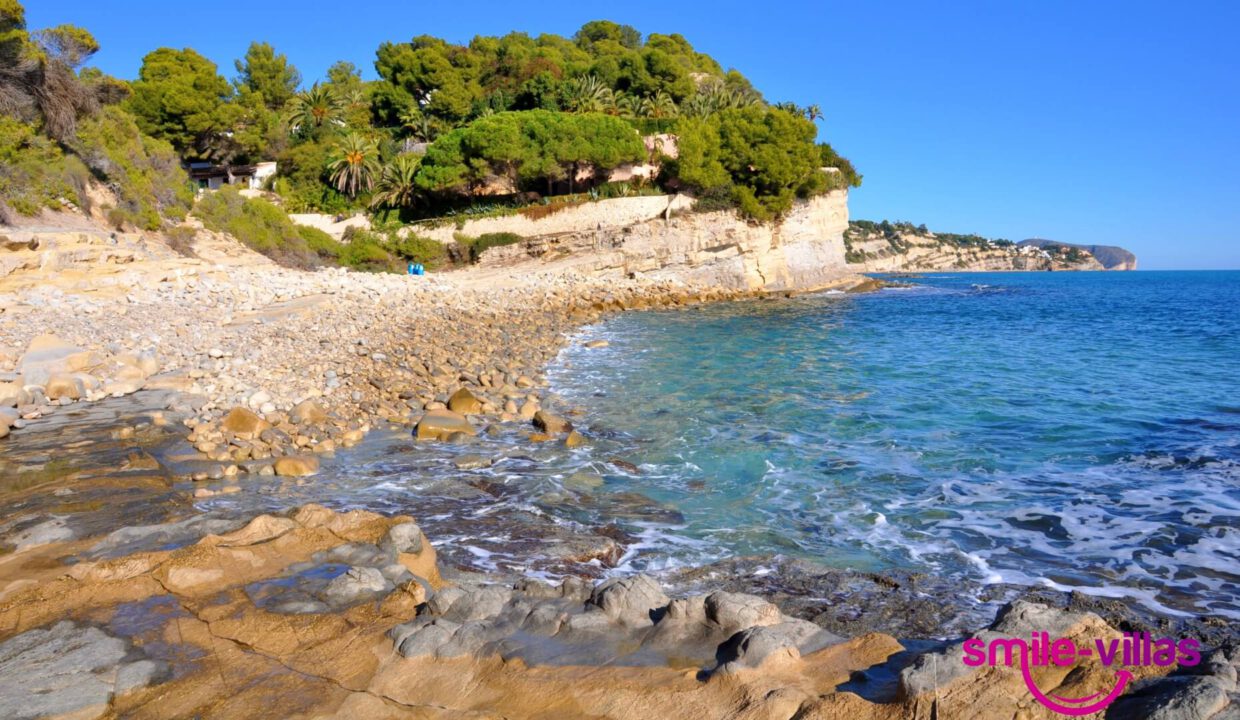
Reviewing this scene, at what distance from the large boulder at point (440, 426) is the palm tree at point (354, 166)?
109 ft

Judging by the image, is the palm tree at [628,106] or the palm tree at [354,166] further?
the palm tree at [628,106]

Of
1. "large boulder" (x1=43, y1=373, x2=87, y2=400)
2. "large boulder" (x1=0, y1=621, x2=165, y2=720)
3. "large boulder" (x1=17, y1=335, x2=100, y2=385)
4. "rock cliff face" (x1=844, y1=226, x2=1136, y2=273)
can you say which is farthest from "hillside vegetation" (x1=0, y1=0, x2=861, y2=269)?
"rock cliff face" (x1=844, y1=226, x2=1136, y2=273)

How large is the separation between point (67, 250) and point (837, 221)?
37841mm

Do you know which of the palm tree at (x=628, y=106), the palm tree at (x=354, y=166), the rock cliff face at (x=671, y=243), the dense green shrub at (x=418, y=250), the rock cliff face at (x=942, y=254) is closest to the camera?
the dense green shrub at (x=418, y=250)

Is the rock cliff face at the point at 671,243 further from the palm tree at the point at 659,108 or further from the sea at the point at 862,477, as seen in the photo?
the sea at the point at 862,477

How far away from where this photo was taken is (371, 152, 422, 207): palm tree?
39.3 metres

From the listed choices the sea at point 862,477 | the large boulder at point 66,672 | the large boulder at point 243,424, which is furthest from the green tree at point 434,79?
the large boulder at point 66,672

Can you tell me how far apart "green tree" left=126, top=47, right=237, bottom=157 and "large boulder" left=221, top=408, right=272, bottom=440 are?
37.2 metres

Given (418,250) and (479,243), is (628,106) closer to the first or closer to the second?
(479,243)

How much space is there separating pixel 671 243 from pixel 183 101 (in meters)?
26.1

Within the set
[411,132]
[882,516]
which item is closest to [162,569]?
[882,516]

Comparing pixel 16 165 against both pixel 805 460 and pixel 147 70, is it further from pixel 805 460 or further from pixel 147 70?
pixel 147 70

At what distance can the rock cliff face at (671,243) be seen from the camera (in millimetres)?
36719

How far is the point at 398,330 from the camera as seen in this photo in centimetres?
1702
